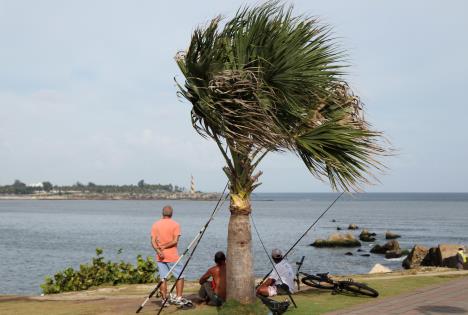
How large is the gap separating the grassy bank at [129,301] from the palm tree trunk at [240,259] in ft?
2.16

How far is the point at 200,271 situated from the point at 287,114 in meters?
23.1

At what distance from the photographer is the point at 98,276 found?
16703 mm

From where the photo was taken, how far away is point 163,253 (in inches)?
424

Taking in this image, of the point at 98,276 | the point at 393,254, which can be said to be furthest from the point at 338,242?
the point at 98,276

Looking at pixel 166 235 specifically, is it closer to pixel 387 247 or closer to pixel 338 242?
pixel 387 247

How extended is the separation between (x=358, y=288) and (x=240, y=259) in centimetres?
304

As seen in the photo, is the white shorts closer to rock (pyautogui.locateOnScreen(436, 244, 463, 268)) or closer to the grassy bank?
the grassy bank

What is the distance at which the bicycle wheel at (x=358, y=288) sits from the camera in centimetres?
1144

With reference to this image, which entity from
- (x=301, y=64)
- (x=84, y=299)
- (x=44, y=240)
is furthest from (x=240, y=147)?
(x=44, y=240)

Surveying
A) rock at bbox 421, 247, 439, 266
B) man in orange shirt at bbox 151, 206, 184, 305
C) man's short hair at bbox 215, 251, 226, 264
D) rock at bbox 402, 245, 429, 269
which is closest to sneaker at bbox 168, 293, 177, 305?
man in orange shirt at bbox 151, 206, 184, 305

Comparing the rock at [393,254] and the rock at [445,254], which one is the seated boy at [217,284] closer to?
the rock at [445,254]

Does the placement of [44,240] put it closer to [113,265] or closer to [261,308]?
[113,265]

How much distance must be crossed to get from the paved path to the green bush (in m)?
7.83

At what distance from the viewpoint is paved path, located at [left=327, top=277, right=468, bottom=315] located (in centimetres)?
980
